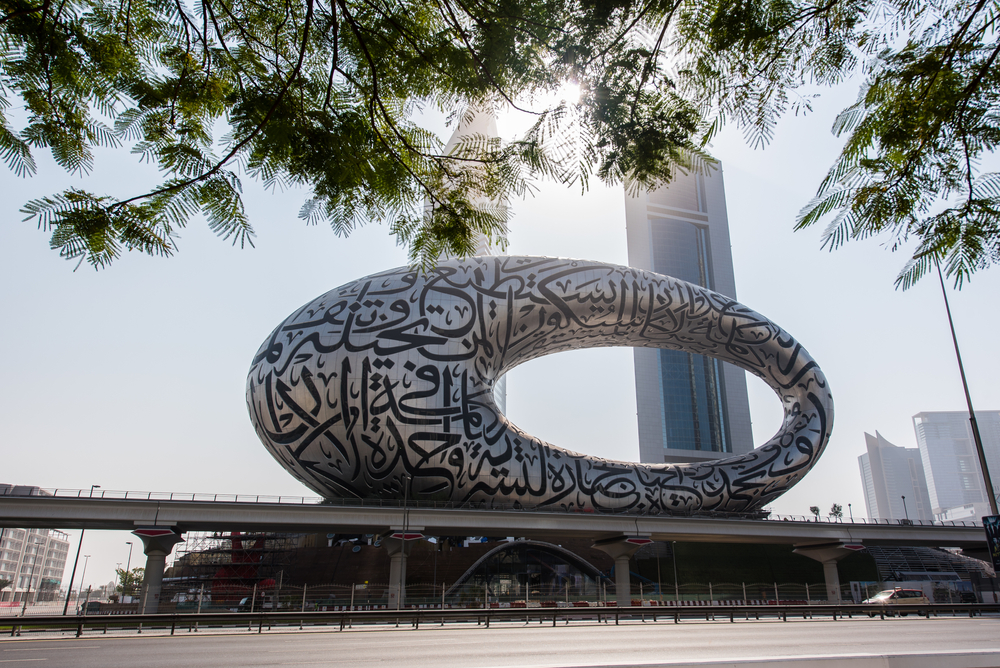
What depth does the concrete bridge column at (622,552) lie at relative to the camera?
2939 centimetres

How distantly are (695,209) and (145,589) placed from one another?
93149 mm

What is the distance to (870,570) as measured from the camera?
1670 inches

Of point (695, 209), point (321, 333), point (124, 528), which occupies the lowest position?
point (124, 528)

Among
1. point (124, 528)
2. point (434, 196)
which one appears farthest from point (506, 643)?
point (124, 528)

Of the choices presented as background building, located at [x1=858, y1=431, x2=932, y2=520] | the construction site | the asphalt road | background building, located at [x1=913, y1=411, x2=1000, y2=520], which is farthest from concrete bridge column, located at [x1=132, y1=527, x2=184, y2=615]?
background building, located at [x1=858, y1=431, x2=932, y2=520]

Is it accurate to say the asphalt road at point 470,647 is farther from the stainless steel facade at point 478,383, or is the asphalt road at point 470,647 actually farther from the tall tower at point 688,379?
the tall tower at point 688,379

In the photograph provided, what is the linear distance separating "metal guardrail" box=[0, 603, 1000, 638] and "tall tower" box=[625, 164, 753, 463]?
71.2 metres

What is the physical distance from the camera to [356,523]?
86.7ft

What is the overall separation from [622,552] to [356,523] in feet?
42.0

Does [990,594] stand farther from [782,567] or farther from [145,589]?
[145,589]

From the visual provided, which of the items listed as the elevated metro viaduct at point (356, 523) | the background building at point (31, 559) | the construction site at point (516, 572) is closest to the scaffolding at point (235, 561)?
the construction site at point (516, 572)

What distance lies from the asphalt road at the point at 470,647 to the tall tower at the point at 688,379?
80375mm

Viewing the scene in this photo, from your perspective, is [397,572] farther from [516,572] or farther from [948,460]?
[948,460]

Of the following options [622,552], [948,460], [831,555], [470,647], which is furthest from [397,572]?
[948,460]
